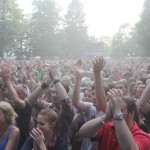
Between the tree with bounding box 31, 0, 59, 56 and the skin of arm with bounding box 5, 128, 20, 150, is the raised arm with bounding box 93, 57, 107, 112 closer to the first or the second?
the skin of arm with bounding box 5, 128, 20, 150

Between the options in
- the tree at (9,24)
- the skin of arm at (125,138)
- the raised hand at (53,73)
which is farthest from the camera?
the tree at (9,24)

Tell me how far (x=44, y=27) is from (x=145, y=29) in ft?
59.1

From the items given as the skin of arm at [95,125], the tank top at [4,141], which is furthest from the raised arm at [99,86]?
the tank top at [4,141]

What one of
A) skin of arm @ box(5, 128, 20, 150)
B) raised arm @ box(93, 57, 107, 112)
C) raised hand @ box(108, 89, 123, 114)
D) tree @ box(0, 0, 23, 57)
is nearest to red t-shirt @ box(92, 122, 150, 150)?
raised hand @ box(108, 89, 123, 114)

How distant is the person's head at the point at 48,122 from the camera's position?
3.43m

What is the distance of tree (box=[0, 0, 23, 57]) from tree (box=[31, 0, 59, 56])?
4.61 metres

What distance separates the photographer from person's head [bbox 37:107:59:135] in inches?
135

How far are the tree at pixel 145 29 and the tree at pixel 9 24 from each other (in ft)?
64.6

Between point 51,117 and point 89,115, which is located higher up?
point 51,117

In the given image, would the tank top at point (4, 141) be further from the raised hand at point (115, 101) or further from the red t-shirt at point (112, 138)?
the raised hand at point (115, 101)

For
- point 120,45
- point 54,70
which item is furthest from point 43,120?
point 120,45

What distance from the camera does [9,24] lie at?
51.7m

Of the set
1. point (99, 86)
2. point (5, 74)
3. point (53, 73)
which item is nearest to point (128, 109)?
point (99, 86)

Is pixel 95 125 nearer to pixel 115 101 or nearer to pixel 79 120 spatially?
pixel 115 101
